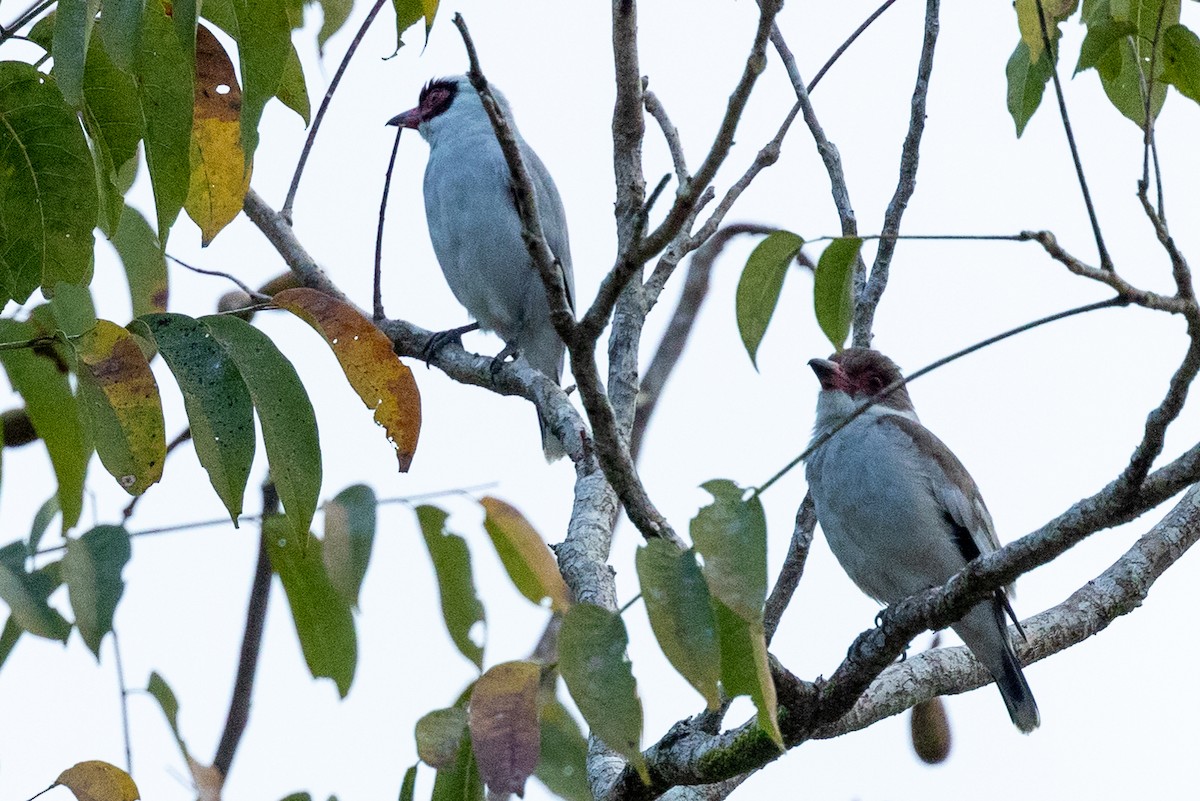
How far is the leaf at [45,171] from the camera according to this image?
2244mm

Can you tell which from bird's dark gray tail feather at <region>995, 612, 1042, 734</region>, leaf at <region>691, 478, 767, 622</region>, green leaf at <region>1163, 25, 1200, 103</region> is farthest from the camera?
bird's dark gray tail feather at <region>995, 612, 1042, 734</region>

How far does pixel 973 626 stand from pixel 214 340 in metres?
2.68

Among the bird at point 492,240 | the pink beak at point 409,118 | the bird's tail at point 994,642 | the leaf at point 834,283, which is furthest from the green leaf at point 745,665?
the pink beak at point 409,118

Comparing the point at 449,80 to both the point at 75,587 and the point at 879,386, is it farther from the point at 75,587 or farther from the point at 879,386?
→ the point at 75,587

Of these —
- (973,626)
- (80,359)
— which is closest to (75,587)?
(80,359)

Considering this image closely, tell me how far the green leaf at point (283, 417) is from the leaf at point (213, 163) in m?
0.27

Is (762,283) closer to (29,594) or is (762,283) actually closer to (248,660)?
(29,594)

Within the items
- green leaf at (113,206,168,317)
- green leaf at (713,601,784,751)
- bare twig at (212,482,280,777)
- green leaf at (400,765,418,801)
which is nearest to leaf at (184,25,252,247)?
green leaf at (113,206,168,317)

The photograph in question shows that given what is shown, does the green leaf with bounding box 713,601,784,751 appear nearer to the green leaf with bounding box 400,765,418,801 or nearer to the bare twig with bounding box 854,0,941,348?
the green leaf with bounding box 400,765,418,801

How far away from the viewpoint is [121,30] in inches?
79.2

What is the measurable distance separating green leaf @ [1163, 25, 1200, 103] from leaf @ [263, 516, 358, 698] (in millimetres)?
2010

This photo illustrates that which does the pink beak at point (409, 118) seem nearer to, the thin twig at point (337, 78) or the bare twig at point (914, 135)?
the thin twig at point (337, 78)

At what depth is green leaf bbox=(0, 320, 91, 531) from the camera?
255 centimetres

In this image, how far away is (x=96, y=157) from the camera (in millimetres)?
2424
